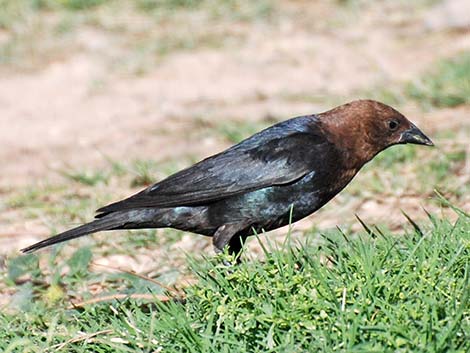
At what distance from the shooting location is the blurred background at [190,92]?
19.6 ft

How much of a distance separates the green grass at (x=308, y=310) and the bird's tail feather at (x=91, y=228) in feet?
1.15

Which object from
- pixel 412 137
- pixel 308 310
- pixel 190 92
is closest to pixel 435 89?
pixel 190 92

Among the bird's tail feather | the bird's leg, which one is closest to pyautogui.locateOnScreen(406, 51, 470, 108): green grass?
the bird's leg

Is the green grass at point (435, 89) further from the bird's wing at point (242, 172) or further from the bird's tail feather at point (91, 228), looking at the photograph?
the bird's tail feather at point (91, 228)

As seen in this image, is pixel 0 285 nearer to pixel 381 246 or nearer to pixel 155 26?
pixel 381 246

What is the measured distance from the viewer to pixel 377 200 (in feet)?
19.3

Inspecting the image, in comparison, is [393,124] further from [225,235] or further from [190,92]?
[190,92]

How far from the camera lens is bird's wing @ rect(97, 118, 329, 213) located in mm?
4605

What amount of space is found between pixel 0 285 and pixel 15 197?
1.55m

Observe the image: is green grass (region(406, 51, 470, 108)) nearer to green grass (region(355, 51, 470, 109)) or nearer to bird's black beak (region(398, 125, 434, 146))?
green grass (region(355, 51, 470, 109))

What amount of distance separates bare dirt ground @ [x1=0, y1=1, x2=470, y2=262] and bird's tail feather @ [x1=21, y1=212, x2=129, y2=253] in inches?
60.1

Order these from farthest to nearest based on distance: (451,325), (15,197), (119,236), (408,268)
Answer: (15,197) → (119,236) → (408,268) → (451,325)

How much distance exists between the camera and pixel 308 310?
3.60m

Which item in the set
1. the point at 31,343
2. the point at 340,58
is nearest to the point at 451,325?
the point at 31,343
